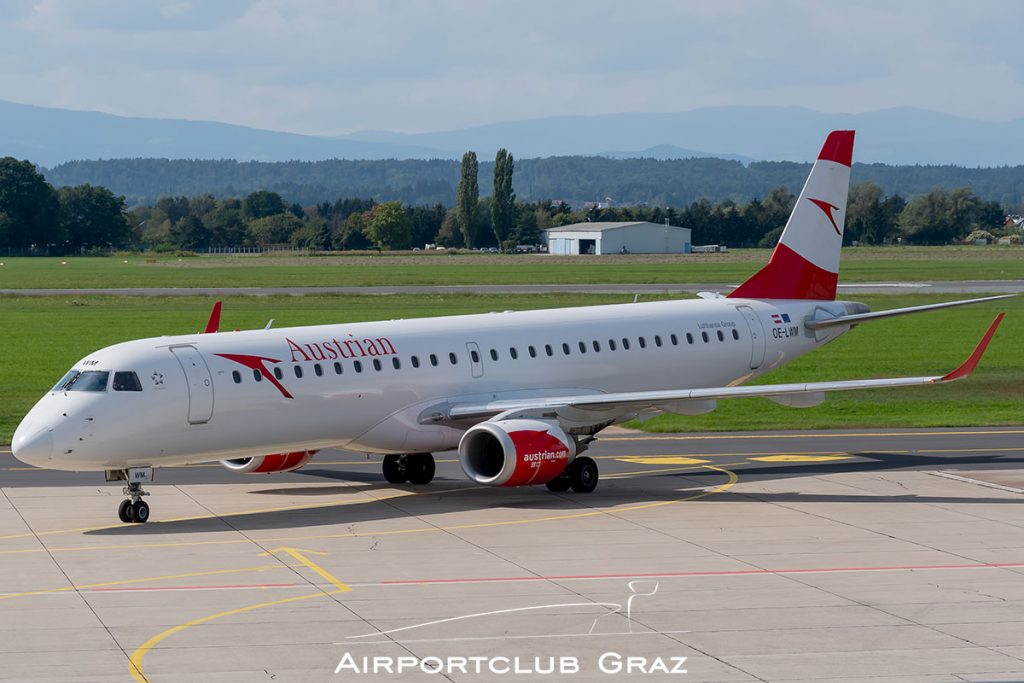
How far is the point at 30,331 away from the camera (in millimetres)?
79250

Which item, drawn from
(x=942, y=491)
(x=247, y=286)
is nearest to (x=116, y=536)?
(x=942, y=491)

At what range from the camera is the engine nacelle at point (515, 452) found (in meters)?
30.8

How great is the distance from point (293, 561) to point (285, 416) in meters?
5.43

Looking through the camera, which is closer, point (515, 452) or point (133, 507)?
point (133, 507)

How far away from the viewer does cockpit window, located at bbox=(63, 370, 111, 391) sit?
28.6 m

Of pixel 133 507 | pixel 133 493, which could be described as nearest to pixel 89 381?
pixel 133 493

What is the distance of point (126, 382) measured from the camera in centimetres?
2861

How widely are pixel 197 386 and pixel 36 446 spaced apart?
10.7ft

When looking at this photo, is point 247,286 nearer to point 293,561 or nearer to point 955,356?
point 955,356

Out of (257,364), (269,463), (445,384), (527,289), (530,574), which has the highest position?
(257,364)

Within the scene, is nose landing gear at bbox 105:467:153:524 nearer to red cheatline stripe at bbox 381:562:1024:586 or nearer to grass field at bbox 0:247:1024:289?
red cheatline stripe at bbox 381:562:1024:586

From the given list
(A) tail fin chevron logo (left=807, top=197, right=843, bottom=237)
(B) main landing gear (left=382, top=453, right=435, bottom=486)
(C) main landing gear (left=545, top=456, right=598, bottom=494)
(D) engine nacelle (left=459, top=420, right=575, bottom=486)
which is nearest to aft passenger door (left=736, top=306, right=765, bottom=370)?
(A) tail fin chevron logo (left=807, top=197, right=843, bottom=237)

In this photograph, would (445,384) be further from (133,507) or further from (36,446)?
(36,446)

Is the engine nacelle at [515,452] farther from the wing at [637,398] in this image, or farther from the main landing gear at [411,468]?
the main landing gear at [411,468]
